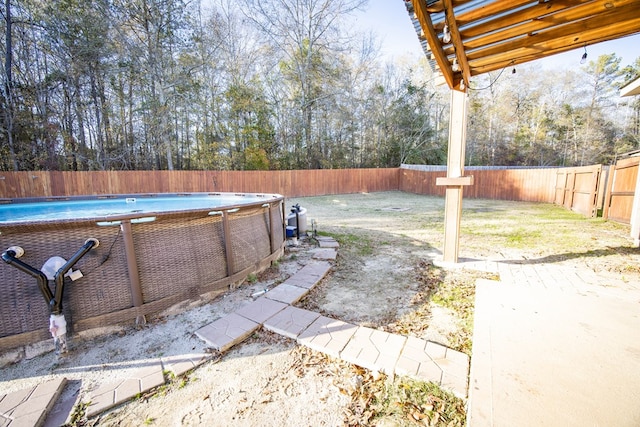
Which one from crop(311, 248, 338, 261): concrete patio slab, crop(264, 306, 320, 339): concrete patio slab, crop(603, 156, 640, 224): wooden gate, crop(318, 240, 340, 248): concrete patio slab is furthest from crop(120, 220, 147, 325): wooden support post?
crop(603, 156, 640, 224): wooden gate

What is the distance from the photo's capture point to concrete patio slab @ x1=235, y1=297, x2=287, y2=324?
229 centimetres

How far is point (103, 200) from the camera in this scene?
224 inches

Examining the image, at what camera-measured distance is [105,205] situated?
594 cm

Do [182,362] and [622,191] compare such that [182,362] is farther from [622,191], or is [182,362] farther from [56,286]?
[622,191]

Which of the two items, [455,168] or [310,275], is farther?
[455,168]

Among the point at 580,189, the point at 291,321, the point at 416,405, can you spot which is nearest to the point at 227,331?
the point at 291,321

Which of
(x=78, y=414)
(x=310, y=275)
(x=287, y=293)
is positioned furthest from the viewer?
(x=310, y=275)

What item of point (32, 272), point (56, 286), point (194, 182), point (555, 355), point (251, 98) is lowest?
point (555, 355)

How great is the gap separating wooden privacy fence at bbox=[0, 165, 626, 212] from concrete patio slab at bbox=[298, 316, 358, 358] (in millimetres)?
8724

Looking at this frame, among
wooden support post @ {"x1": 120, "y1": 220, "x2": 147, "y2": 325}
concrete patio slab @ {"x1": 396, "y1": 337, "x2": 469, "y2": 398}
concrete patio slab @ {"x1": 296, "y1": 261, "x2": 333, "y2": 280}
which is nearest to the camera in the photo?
concrete patio slab @ {"x1": 396, "y1": 337, "x2": 469, "y2": 398}

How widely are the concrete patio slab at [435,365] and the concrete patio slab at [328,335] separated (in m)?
0.42

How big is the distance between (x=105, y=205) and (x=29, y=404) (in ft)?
18.7

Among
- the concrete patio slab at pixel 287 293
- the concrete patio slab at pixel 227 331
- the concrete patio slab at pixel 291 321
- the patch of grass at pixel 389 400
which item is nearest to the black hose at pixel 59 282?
the concrete patio slab at pixel 227 331

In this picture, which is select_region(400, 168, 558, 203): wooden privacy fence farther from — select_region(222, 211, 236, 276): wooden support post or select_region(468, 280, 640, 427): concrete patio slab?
select_region(222, 211, 236, 276): wooden support post
